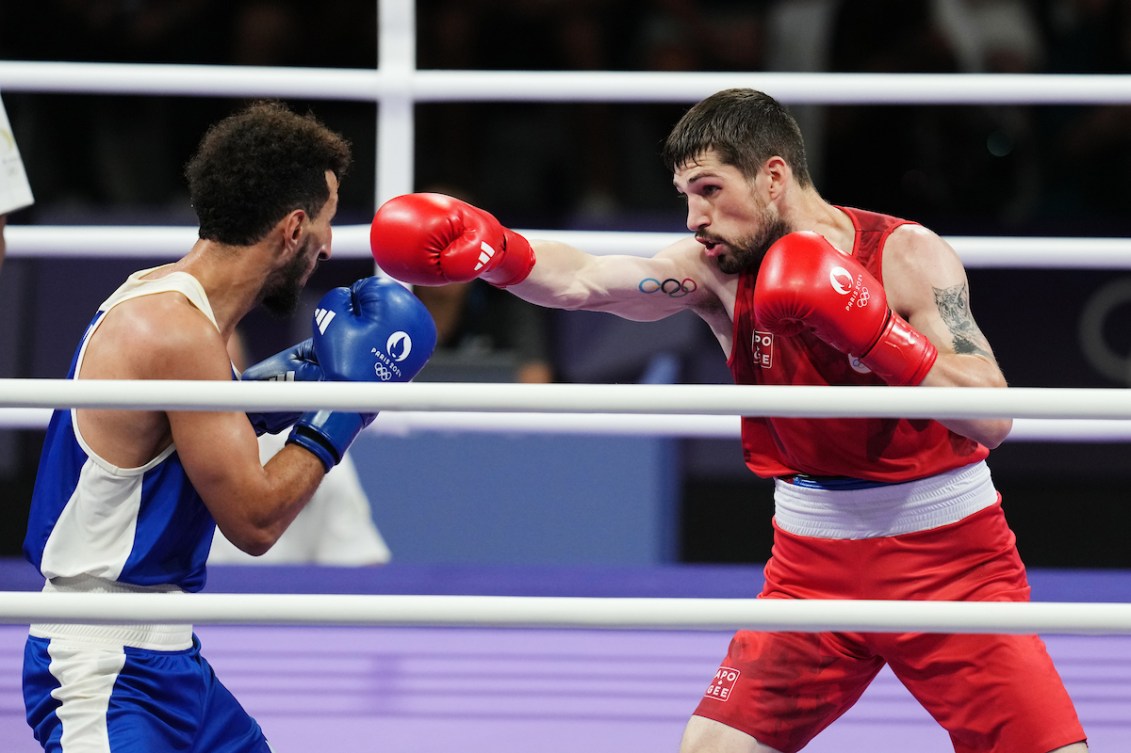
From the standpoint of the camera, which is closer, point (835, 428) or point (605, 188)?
point (835, 428)

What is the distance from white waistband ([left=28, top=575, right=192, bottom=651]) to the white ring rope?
297mm

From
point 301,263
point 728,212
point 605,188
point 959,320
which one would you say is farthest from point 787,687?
point 605,188

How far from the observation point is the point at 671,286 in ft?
7.08

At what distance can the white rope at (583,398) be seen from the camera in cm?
142

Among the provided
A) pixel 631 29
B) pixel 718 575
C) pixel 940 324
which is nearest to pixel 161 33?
pixel 631 29

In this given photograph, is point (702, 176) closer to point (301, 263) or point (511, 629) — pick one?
point (301, 263)

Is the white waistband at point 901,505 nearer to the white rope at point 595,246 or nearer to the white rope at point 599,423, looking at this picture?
the white rope at point 599,423

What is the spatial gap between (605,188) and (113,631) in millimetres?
3657

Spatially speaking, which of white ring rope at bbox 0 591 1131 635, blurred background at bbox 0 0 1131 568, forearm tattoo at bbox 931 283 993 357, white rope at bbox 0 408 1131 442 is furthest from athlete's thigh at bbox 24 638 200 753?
blurred background at bbox 0 0 1131 568

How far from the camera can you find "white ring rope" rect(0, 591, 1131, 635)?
57.1 inches

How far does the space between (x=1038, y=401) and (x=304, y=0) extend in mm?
4482

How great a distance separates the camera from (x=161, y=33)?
521 cm

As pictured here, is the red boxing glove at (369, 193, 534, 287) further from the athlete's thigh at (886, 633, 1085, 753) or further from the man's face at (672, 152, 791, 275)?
the athlete's thigh at (886, 633, 1085, 753)

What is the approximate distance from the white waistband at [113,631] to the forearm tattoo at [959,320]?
1082 mm
